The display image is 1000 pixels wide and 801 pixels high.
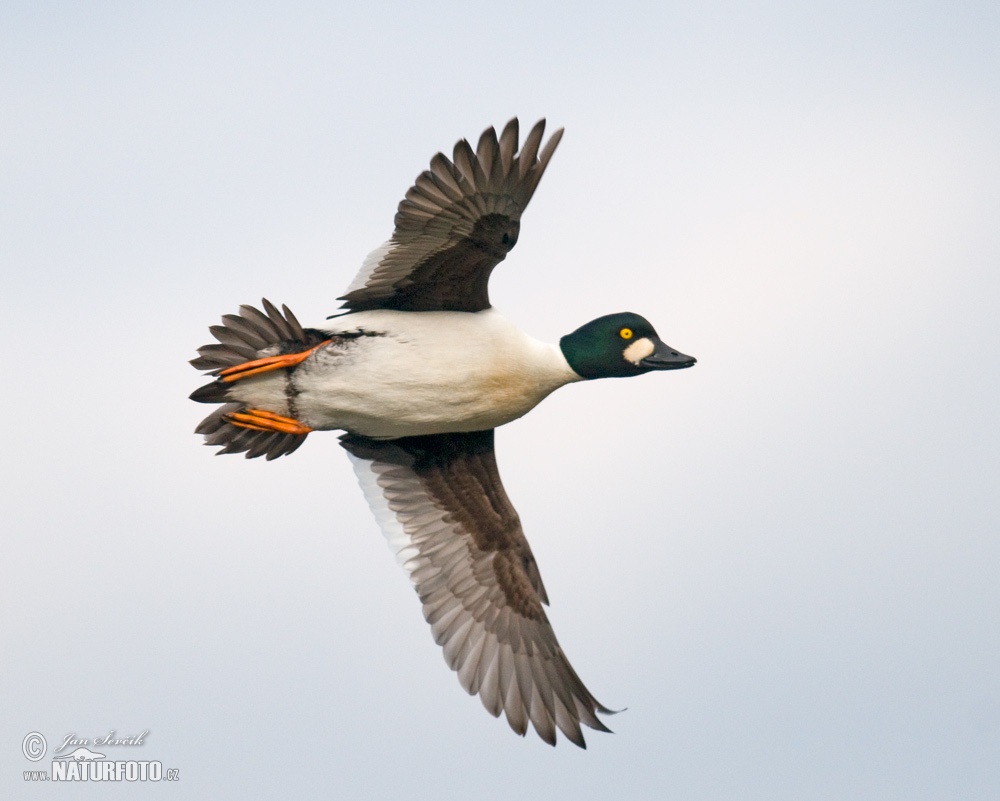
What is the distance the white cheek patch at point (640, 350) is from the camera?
34.1 feet

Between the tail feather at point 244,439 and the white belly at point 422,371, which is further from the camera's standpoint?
the tail feather at point 244,439

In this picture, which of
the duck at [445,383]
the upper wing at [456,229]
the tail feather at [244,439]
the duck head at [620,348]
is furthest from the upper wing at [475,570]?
the upper wing at [456,229]

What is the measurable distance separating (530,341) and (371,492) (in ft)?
6.13

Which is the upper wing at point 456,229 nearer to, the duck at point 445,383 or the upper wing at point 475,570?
the duck at point 445,383

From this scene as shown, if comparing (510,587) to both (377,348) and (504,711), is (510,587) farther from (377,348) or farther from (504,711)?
(377,348)

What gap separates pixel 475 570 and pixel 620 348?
2.12 metres

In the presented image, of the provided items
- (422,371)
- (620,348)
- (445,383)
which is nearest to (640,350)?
→ (620,348)

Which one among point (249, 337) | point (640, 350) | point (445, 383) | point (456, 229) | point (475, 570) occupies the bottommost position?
point (475, 570)

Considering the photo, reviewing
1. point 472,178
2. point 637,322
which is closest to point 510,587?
point 637,322

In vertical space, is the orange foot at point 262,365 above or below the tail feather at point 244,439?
above

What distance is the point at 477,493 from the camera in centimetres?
1117

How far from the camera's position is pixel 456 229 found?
9.41 meters

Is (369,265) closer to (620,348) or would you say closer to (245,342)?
(245,342)

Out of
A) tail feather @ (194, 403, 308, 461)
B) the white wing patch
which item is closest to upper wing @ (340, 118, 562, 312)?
the white wing patch
